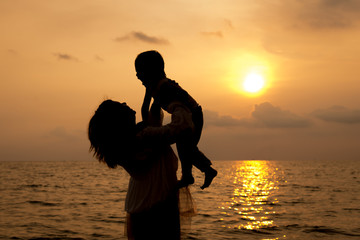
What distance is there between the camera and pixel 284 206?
70.4 ft

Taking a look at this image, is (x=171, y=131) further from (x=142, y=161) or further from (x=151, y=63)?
(x=151, y=63)

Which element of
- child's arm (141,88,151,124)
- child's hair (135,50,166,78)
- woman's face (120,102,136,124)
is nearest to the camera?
woman's face (120,102,136,124)

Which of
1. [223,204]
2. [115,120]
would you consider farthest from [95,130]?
[223,204]

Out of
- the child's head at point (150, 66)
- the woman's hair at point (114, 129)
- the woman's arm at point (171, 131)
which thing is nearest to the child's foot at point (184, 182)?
the woman's arm at point (171, 131)

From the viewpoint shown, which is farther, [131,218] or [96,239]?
[96,239]

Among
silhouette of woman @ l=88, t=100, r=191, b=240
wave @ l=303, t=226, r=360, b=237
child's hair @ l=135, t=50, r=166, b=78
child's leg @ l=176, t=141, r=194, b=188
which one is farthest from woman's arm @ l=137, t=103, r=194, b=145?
wave @ l=303, t=226, r=360, b=237

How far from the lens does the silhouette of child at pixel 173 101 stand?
9.66 feet

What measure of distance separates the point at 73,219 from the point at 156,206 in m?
13.8

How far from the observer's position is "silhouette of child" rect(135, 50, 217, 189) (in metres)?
2.94

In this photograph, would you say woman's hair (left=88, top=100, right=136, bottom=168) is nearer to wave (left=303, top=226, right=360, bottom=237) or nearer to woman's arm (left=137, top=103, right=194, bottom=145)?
woman's arm (left=137, top=103, right=194, bottom=145)

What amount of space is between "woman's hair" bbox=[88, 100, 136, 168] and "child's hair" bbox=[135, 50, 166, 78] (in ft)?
1.47

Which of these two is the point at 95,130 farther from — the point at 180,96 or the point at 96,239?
the point at 96,239

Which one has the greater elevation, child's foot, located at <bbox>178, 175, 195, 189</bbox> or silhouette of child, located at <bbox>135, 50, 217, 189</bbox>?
silhouette of child, located at <bbox>135, 50, 217, 189</bbox>

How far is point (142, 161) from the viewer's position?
2.79 m
